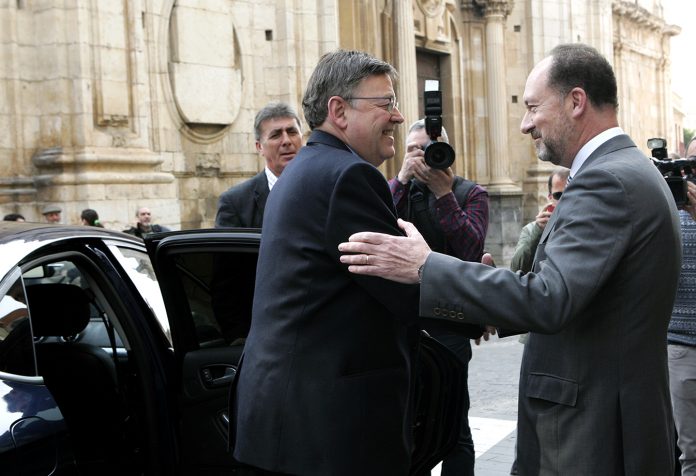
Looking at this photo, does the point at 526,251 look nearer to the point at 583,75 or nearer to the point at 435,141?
the point at 435,141

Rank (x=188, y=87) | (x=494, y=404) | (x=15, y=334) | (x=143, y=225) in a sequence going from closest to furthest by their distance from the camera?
(x=15, y=334) → (x=494, y=404) → (x=143, y=225) → (x=188, y=87)

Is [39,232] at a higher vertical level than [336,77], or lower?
lower

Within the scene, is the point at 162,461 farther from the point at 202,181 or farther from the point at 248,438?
the point at 202,181

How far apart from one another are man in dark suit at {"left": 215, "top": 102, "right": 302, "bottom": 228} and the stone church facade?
231 inches

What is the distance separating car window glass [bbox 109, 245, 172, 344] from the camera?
13.5 feet

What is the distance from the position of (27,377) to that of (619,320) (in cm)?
195

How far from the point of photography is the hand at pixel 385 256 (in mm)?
2609

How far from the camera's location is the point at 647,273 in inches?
103

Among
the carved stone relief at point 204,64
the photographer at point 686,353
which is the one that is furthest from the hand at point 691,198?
the carved stone relief at point 204,64

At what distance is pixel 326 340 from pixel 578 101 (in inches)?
40.6

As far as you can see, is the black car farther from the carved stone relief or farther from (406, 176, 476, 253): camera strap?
the carved stone relief

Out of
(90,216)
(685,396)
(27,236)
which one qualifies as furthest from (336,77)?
(90,216)

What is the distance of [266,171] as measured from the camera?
226 inches

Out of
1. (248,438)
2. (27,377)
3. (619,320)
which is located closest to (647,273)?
(619,320)
